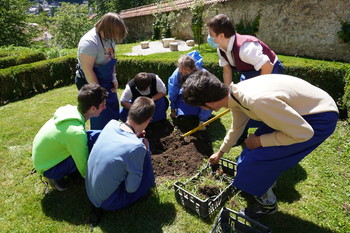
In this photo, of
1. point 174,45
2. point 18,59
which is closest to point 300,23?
point 174,45

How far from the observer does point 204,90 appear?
7.25 feet

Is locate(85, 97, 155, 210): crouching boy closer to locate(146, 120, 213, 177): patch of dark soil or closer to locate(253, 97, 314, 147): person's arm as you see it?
locate(146, 120, 213, 177): patch of dark soil

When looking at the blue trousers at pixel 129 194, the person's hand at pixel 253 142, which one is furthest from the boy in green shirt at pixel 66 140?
the person's hand at pixel 253 142

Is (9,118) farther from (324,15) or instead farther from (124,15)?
(124,15)

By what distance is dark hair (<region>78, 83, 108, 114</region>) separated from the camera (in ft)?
9.62

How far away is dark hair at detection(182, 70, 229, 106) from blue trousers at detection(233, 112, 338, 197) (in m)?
0.63

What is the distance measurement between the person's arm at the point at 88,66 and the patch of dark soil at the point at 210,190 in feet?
7.01

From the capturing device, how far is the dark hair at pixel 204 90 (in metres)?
2.21

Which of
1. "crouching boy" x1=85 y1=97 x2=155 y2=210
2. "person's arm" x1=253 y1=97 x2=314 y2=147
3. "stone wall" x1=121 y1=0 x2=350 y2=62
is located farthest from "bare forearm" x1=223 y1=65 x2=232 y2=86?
"stone wall" x1=121 y1=0 x2=350 y2=62

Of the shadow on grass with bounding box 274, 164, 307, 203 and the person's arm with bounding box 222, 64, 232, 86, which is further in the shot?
the person's arm with bounding box 222, 64, 232, 86

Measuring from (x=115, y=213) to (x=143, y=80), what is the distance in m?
2.24

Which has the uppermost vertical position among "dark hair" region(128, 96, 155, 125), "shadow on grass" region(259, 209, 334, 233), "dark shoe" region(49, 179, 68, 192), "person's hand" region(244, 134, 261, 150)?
"dark hair" region(128, 96, 155, 125)

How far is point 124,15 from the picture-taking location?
21000 mm

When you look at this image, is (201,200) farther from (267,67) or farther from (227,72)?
(227,72)
